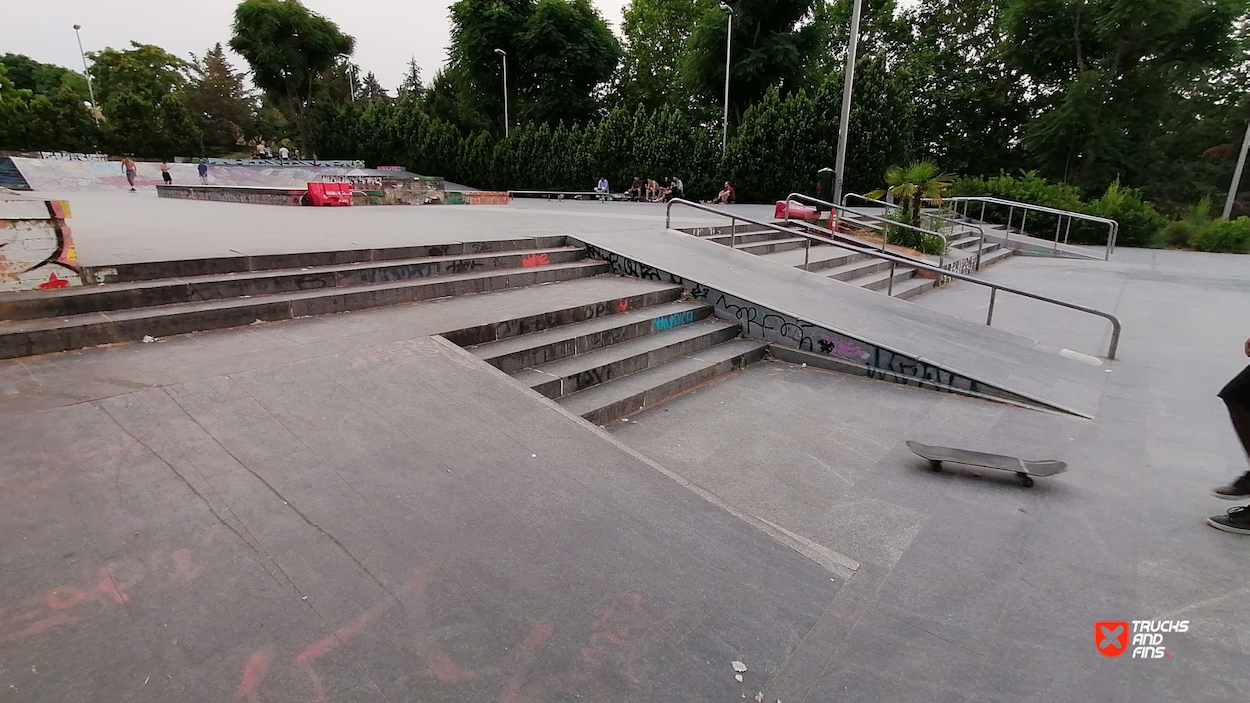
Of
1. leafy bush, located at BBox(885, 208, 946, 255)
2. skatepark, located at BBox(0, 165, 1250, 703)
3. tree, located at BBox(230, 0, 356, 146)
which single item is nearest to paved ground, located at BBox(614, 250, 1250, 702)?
skatepark, located at BBox(0, 165, 1250, 703)

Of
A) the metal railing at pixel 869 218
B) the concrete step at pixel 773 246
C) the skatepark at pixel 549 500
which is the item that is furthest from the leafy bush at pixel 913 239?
the skatepark at pixel 549 500

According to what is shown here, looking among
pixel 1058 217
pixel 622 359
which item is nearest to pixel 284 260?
pixel 622 359

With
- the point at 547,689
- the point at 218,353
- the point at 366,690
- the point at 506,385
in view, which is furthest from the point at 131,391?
the point at 547,689

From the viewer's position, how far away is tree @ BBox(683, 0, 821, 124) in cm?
2575

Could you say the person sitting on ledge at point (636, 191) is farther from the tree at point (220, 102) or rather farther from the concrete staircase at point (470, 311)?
the tree at point (220, 102)

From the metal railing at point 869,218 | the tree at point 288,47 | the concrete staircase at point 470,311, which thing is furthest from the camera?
the tree at point 288,47

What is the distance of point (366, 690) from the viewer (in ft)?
6.32

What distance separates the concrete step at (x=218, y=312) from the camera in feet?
12.8

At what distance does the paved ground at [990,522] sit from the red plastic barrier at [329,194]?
36.2 feet

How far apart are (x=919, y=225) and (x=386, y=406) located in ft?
38.7

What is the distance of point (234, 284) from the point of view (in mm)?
4988

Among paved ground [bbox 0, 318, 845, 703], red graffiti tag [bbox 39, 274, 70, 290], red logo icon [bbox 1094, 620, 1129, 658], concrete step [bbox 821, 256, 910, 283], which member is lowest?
red logo icon [bbox 1094, 620, 1129, 658]

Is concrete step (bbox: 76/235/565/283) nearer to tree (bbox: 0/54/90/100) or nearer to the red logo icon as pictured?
the red logo icon

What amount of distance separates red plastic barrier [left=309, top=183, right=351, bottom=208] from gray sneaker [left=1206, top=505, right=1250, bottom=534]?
14.4 meters
